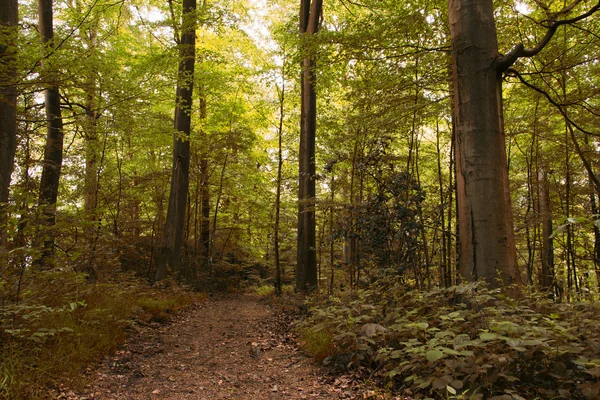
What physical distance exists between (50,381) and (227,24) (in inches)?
368

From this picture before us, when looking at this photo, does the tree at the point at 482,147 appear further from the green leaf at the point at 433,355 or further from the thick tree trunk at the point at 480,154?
the green leaf at the point at 433,355

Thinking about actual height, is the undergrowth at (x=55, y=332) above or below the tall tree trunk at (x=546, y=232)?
below

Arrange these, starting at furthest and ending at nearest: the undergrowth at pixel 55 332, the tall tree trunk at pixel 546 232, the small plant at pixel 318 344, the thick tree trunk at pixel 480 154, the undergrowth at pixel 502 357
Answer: the tall tree trunk at pixel 546 232
the small plant at pixel 318 344
the thick tree trunk at pixel 480 154
the undergrowth at pixel 55 332
the undergrowth at pixel 502 357

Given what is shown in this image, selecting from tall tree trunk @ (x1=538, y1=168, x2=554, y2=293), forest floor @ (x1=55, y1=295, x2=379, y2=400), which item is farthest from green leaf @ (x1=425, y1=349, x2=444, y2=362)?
tall tree trunk @ (x1=538, y1=168, x2=554, y2=293)

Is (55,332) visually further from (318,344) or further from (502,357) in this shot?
(502,357)

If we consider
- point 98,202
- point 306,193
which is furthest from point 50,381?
point 98,202

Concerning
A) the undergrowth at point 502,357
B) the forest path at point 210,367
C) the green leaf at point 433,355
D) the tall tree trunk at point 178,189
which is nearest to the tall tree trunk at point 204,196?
the tall tree trunk at point 178,189

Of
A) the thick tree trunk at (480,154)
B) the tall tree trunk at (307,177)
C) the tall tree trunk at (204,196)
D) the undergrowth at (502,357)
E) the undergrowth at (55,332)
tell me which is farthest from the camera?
the tall tree trunk at (204,196)

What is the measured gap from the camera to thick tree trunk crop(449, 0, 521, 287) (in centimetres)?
405

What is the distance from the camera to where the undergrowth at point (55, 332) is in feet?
10.8

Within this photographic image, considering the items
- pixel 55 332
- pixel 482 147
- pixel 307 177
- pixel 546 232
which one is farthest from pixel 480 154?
pixel 546 232

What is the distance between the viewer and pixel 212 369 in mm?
4703

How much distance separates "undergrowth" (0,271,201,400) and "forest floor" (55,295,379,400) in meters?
0.24

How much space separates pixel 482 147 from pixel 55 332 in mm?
5049
